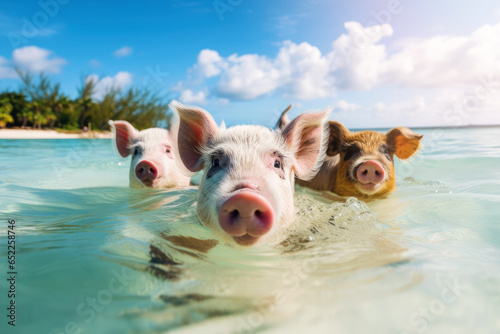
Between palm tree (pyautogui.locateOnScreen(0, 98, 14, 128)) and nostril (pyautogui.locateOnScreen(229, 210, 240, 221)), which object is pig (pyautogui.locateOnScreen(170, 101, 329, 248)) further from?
palm tree (pyautogui.locateOnScreen(0, 98, 14, 128))

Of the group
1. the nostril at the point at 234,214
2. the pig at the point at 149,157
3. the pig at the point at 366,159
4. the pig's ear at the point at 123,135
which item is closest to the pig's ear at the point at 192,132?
the nostril at the point at 234,214

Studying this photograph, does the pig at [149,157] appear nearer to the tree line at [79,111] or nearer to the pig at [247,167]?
the pig at [247,167]

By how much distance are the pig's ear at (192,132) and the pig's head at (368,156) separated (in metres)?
1.95

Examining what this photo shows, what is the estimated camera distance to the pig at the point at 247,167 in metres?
2.08

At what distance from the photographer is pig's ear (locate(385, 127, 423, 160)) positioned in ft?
14.8

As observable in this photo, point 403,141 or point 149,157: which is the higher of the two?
point 403,141

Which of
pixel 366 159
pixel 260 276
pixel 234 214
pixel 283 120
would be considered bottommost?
pixel 260 276

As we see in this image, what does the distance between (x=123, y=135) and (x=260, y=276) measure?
389cm

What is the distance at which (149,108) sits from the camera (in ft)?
96.4

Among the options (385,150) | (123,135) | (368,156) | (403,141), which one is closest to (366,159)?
(368,156)

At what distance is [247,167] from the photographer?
8.21ft

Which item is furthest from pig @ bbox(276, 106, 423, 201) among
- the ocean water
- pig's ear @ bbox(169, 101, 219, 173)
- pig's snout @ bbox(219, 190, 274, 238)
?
pig's snout @ bbox(219, 190, 274, 238)

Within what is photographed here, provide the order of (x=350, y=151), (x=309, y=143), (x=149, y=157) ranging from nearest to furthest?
(x=309, y=143) → (x=350, y=151) → (x=149, y=157)

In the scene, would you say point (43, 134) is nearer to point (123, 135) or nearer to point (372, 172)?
point (123, 135)
